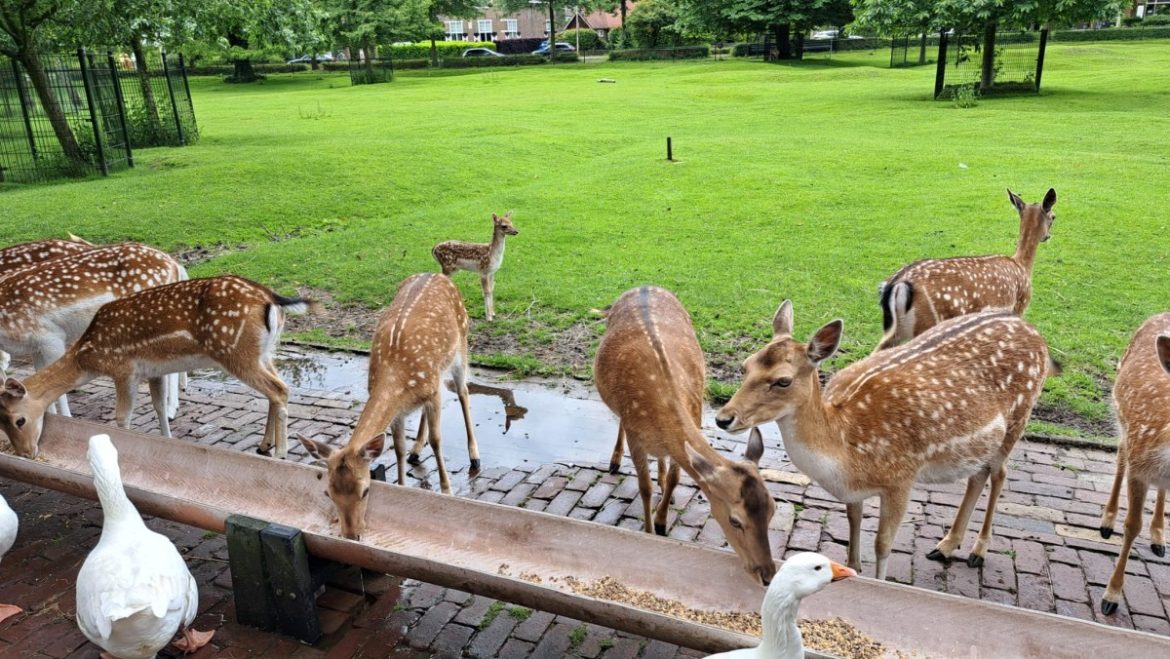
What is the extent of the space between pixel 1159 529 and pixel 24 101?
2127 centimetres

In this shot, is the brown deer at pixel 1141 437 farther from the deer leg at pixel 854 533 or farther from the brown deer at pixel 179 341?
the brown deer at pixel 179 341

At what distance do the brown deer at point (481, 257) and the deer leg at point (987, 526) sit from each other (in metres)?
5.82

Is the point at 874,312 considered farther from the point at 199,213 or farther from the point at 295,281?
the point at 199,213

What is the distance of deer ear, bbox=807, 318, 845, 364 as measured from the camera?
4.49m

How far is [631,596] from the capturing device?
445 cm

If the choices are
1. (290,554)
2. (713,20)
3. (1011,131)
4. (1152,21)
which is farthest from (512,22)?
(290,554)

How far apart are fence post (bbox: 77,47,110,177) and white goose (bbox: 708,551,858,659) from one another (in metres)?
19.3

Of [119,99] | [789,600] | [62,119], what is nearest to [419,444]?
[789,600]

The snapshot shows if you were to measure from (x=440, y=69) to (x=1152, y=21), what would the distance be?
45.2 meters

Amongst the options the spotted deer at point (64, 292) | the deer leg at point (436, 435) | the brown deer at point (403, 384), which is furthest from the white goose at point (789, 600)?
the spotted deer at point (64, 292)

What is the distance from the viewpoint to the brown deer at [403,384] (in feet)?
15.7

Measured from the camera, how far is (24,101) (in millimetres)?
18266

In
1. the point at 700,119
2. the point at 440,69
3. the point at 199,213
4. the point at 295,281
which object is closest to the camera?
the point at 295,281

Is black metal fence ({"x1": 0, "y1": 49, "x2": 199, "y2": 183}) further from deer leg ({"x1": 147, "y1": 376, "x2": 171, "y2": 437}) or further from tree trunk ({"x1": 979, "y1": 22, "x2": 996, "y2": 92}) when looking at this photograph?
tree trunk ({"x1": 979, "y1": 22, "x2": 996, "y2": 92})
